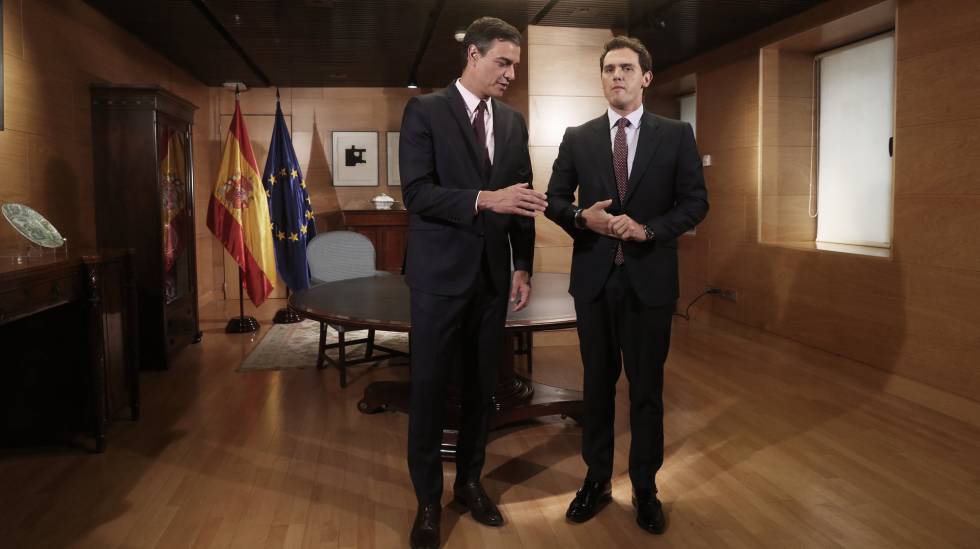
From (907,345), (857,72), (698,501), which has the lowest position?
(698,501)

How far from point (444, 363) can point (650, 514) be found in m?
0.91

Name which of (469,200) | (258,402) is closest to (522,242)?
(469,200)

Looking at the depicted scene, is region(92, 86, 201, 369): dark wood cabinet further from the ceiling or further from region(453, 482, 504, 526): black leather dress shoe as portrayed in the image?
region(453, 482, 504, 526): black leather dress shoe

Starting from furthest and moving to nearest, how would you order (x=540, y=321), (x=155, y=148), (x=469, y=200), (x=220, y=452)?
(x=155, y=148) → (x=220, y=452) → (x=540, y=321) → (x=469, y=200)

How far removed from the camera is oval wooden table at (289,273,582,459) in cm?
336

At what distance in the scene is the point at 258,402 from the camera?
441 cm

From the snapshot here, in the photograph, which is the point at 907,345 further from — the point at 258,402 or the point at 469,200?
the point at 258,402

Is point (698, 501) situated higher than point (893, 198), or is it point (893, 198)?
point (893, 198)

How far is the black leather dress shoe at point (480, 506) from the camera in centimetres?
269

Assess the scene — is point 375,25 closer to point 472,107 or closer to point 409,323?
point 409,323

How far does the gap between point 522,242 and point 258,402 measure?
2510 mm

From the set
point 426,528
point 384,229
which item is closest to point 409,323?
point 426,528

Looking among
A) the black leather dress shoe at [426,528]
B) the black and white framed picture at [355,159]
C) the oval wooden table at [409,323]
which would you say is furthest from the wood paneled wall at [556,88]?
the black and white framed picture at [355,159]

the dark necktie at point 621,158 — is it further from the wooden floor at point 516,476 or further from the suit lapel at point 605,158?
the wooden floor at point 516,476
